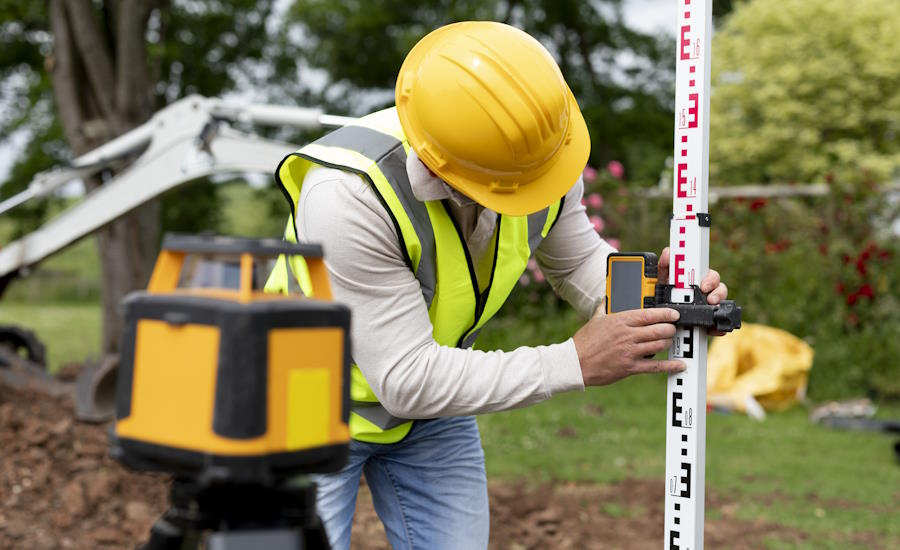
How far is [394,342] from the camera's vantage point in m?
1.84

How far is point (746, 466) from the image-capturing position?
211 inches

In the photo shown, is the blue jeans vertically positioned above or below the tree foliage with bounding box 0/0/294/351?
below

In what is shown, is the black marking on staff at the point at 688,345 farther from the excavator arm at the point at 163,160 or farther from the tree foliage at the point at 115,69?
the tree foliage at the point at 115,69

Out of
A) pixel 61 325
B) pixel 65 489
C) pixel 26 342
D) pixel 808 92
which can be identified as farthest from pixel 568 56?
pixel 65 489

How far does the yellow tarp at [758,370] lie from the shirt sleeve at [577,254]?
4612 millimetres

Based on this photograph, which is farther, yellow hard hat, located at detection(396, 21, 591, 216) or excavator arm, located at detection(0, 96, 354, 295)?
excavator arm, located at detection(0, 96, 354, 295)

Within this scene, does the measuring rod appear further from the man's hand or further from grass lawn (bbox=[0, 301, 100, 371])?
grass lawn (bbox=[0, 301, 100, 371])

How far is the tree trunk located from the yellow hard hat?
21.5 ft

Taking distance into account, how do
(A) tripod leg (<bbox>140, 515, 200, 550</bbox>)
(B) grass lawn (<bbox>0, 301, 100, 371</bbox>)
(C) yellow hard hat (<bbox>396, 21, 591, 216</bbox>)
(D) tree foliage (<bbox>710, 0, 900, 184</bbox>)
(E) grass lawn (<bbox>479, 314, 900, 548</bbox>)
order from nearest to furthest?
(A) tripod leg (<bbox>140, 515, 200, 550</bbox>), (C) yellow hard hat (<bbox>396, 21, 591, 216</bbox>), (E) grass lawn (<bbox>479, 314, 900, 548</bbox>), (B) grass lawn (<bbox>0, 301, 100, 371</bbox>), (D) tree foliage (<bbox>710, 0, 900, 184</bbox>)

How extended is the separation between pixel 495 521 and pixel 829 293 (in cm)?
474

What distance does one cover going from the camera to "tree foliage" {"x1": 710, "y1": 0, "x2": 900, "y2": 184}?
60.7ft

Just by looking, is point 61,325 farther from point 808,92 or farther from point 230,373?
point 230,373

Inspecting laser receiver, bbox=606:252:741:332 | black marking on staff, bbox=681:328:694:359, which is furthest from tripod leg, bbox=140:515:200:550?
black marking on staff, bbox=681:328:694:359

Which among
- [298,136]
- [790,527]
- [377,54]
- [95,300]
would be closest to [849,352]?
[790,527]
